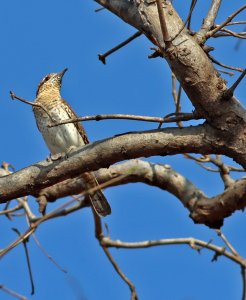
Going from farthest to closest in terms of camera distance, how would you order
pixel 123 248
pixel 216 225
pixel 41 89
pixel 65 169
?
pixel 41 89, pixel 123 248, pixel 216 225, pixel 65 169

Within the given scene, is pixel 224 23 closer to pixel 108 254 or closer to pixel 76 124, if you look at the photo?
pixel 108 254

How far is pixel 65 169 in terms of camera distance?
3703mm

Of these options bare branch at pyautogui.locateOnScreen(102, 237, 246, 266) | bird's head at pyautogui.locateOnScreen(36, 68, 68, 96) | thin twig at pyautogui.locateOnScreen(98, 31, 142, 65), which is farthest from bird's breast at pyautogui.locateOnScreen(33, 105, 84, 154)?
thin twig at pyautogui.locateOnScreen(98, 31, 142, 65)

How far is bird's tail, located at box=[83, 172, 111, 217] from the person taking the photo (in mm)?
5590

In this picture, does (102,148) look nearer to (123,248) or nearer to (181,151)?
(181,151)

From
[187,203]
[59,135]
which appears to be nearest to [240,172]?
[187,203]

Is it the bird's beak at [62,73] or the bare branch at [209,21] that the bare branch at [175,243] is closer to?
the bare branch at [209,21]

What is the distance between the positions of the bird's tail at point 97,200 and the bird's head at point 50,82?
1.72 meters

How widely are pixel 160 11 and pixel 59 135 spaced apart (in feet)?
10.4

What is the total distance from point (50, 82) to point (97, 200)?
199cm

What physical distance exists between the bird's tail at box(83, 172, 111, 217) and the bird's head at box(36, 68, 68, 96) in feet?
5.66

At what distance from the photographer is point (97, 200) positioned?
18.6 ft

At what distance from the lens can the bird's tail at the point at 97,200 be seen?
5.59 m

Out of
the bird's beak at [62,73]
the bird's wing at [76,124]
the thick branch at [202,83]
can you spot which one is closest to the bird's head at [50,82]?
the bird's beak at [62,73]
